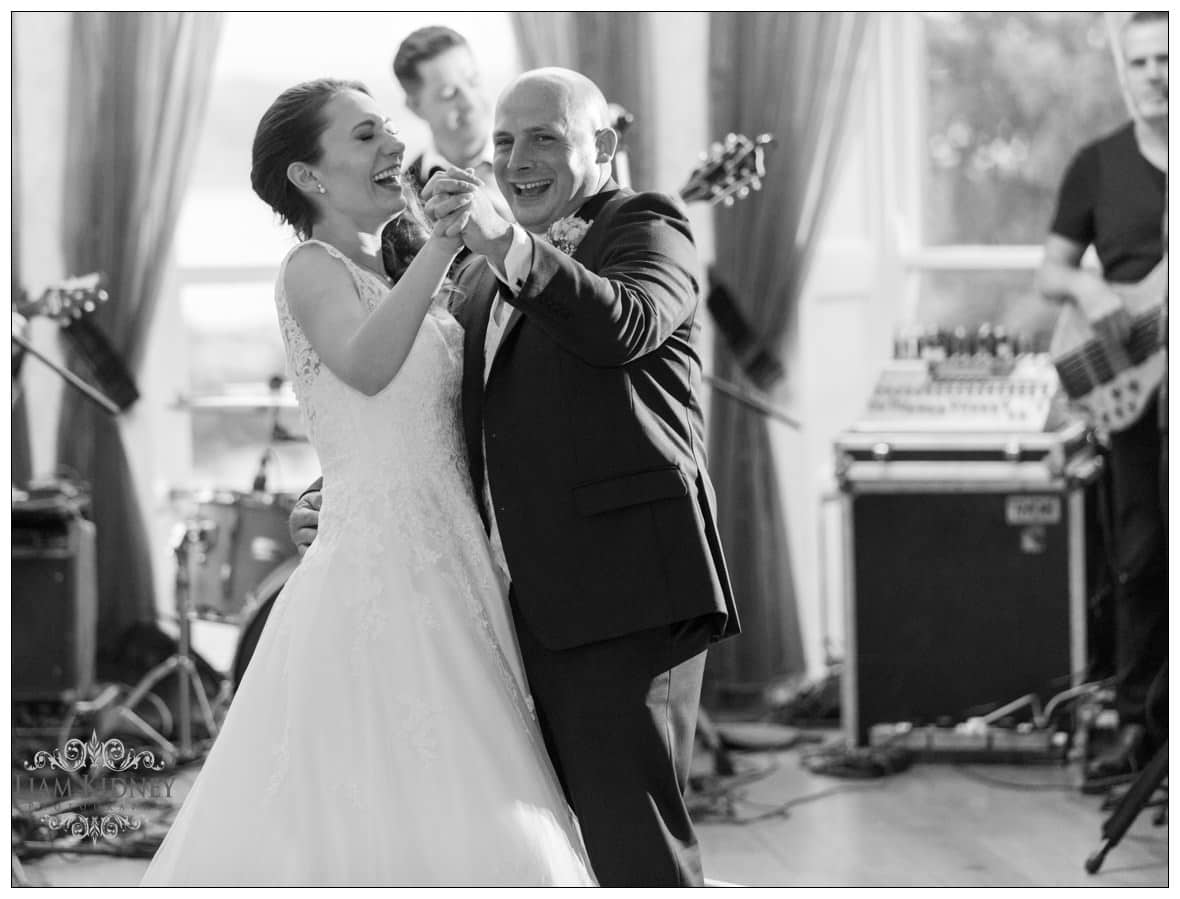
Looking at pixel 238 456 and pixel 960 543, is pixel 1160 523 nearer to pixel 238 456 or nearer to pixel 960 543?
pixel 960 543

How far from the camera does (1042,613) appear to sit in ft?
15.0

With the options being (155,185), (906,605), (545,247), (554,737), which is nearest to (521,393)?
(545,247)

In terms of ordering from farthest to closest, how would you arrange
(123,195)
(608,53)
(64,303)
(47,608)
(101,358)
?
(608,53), (123,195), (101,358), (47,608), (64,303)

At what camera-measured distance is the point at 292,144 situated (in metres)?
2.54

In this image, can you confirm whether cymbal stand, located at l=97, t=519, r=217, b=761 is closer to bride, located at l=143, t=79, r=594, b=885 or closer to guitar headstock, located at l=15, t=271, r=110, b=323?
guitar headstock, located at l=15, t=271, r=110, b=323

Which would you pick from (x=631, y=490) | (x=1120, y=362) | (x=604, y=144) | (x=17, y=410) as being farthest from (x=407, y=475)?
(x=17, y=410)

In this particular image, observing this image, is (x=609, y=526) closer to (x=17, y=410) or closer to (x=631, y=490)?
(x=631, y=490)

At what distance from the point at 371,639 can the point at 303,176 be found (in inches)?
29.6

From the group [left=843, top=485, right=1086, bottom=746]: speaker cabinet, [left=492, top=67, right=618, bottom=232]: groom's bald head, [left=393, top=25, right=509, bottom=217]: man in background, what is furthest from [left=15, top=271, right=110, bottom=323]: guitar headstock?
[left=843, top=485, right=1086, bottom=746]: speaker cabinet

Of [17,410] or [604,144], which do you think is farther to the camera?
A: [17,410]

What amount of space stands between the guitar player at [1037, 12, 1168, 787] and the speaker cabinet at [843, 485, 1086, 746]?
7.1 inches

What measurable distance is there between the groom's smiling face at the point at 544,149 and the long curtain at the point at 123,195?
10.3 feet

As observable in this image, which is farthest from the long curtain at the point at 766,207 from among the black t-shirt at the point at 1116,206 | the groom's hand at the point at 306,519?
the groom's hand at the point at 306,519

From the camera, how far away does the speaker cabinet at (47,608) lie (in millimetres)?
4594
